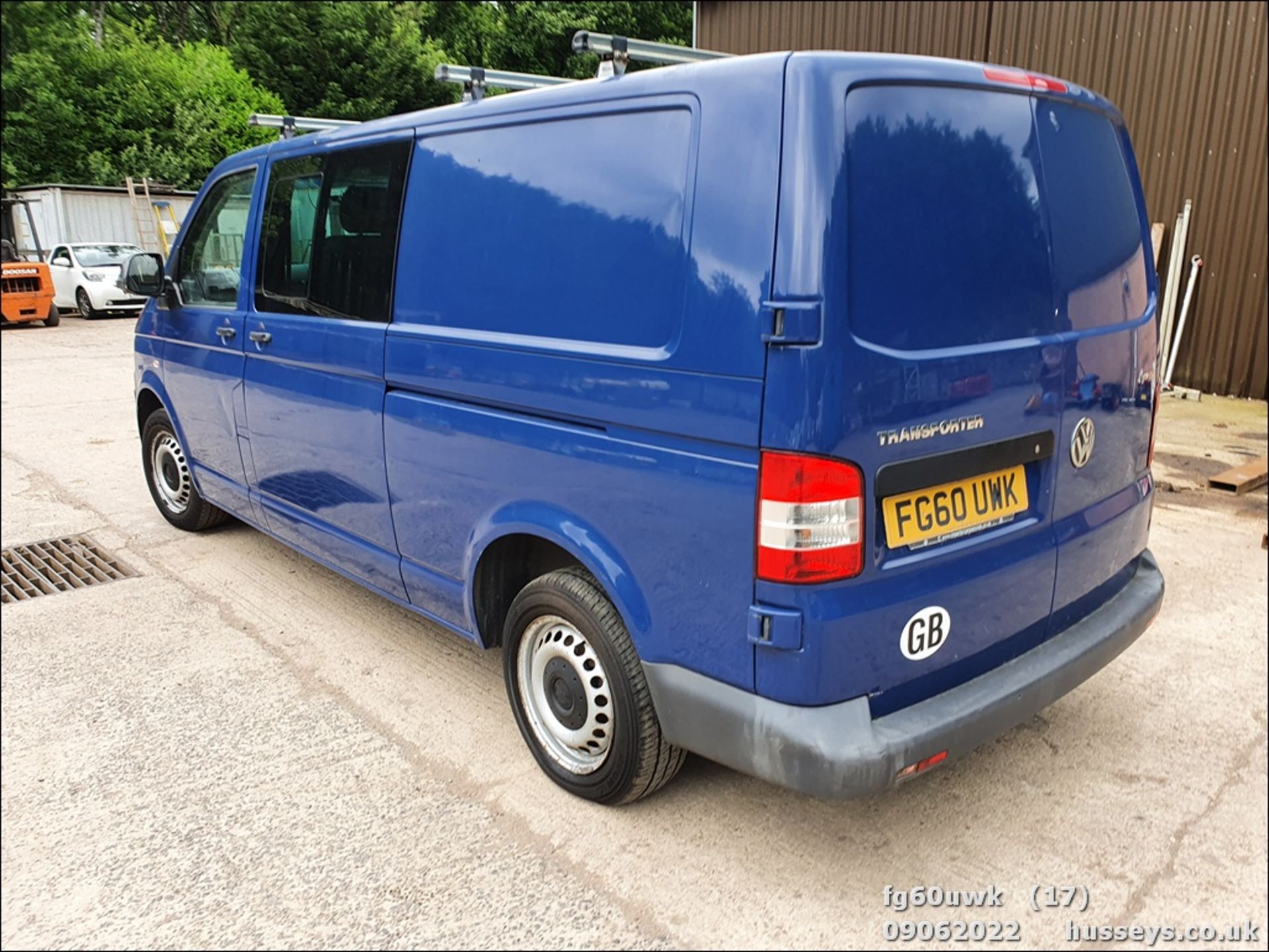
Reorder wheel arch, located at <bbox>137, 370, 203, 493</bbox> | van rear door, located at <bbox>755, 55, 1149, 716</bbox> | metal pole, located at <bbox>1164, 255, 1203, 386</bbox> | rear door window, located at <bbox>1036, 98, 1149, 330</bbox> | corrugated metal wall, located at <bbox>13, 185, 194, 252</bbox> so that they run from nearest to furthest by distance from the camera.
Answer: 1. van rear door, located at <bbox>755, 55, 1149, 716</bbox>
2. rear door window, located at <bbox>1036, 98, 1149, 330</bbox>
3. wheel arch, located at <bbox>137, 370, 203, 493</bbox>
4. metal pole, located at <bbox>1164, 255, 1203, 386</bbox>
5. corrugated metal wall, located at <bbox>13, 185, 194, 252</bbox>

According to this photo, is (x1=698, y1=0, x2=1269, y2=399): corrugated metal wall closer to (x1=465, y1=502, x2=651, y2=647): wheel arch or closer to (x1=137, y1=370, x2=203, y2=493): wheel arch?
(x1=465, y1=502, x2=651, y2=647): wheel arch

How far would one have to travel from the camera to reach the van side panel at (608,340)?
225 cm

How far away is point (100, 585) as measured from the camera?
182 inches

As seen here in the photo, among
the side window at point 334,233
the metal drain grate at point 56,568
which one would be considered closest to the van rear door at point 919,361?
the side window at point 334,233

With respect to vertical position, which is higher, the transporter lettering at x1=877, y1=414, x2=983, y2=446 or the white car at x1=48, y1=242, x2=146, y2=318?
the transporter lettering at x1=877, y1=414, x2=983, y2=446

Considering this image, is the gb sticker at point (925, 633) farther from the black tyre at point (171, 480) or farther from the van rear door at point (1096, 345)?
the black tyre at point (171, 480)

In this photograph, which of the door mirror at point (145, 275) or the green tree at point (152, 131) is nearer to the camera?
the door mirror at point (145, 275)

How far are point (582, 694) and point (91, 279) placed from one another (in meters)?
19.6

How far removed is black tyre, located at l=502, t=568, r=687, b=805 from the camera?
265cm

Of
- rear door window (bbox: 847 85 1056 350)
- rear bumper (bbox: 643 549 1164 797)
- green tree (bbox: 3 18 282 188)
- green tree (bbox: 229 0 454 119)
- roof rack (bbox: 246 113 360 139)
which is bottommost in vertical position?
rear bumper (bbox: 643 549 1164 797)

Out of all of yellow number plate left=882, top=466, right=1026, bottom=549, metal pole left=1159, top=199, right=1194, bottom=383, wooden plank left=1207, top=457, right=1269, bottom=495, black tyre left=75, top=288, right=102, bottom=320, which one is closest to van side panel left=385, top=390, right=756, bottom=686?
yellow number plate left=882, top=466, right=1026, bottom=549

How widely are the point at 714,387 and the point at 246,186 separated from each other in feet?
9.91

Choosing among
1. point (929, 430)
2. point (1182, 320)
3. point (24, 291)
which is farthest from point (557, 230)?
point (24, 291)

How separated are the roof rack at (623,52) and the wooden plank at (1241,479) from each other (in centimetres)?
499
